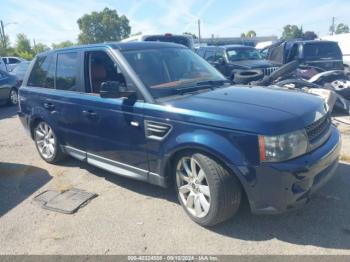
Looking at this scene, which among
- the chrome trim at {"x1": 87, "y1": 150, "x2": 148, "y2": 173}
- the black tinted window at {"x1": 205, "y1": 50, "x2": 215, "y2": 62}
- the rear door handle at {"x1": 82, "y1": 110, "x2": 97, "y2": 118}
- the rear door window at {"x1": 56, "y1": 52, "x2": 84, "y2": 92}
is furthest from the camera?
the black tinted window at {"x1": 205, "y1": 50, "x2": 215, "y2": 62}

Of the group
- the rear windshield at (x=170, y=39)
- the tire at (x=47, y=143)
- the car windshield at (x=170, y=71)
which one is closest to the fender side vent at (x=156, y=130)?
the car windshield at (x=170, y=71)

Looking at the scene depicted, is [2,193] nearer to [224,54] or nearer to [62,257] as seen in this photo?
[62,257]

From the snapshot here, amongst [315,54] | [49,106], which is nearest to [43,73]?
[49,106]

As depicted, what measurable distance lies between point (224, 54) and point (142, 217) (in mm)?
9309

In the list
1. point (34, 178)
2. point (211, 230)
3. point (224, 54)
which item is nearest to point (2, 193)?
point (34, 178)

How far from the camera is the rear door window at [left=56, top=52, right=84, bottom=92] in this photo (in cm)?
471

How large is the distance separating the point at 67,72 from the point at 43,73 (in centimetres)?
80

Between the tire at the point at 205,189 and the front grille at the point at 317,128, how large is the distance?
807 millimetres

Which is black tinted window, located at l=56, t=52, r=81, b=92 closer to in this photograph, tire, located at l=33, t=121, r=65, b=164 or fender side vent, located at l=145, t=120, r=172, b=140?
tire, located at l=33, t=121, r=65, b=164

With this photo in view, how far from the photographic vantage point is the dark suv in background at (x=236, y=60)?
444 inches

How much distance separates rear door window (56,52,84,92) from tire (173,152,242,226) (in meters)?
1.90

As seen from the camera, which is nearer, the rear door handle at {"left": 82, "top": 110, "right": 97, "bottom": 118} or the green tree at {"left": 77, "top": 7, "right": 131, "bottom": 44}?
the rear door handle at {"left": 82, "top": 110, "right": 97, "bottom": 118}

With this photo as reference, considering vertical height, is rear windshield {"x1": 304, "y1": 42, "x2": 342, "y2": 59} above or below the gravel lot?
above

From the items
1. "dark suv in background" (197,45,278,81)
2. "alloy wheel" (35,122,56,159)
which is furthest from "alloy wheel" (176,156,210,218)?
"dark suv in background" (197,45,278,81)
